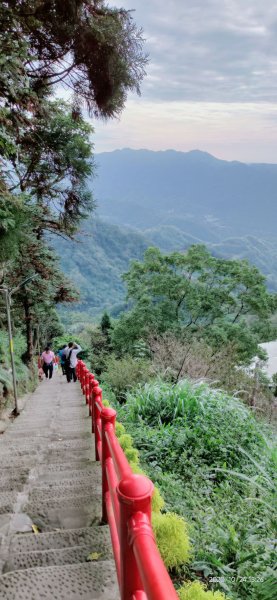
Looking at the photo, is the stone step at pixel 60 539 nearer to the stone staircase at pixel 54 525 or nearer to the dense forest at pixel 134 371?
the stone staircase at pixel 54 525

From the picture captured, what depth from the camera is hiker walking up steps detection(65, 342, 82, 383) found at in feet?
43.7

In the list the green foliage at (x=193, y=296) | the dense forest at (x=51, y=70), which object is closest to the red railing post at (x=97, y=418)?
the dense forest at (x=51, y=70)

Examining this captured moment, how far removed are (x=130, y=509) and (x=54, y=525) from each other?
6.06ft

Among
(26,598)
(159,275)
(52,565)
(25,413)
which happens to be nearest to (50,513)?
(52,565)

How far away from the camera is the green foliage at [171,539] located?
2346 mm

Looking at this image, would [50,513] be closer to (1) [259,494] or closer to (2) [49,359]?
(1) [259,494]

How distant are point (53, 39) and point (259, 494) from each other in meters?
6.10

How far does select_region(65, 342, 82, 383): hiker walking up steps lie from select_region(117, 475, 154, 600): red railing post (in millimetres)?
12135

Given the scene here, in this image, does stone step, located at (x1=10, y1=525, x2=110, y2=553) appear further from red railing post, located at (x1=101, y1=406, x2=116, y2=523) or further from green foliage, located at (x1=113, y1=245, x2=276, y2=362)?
green foliage, located at (x1=113, y1=245, x2=276, y2=362)

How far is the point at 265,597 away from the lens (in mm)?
2209

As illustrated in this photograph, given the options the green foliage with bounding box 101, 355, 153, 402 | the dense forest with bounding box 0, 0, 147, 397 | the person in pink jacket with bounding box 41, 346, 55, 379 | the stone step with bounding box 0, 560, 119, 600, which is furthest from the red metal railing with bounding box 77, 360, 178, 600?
the person in pink jacket with bounding box 41, 346, 55, 379

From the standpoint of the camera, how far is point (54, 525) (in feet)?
8.96

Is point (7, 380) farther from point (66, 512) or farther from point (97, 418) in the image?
point (66, 512)

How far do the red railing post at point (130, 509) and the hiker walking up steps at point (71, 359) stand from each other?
478 inches
